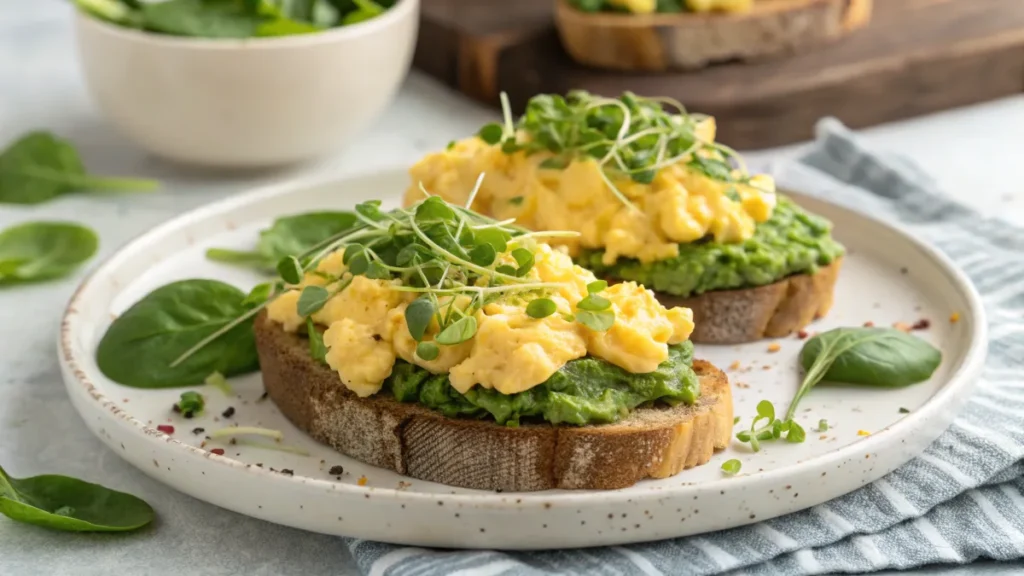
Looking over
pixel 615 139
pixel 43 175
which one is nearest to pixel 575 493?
pixel 615 139

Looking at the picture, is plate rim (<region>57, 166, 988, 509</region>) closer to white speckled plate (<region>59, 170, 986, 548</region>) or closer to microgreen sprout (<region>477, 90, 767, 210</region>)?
white speckled plate (<region>59, 170, 986, 548</region>)

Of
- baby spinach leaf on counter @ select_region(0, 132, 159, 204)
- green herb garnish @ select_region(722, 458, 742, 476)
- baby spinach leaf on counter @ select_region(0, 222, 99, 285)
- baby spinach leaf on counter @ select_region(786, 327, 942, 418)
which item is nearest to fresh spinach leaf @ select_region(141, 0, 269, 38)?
baby spinach leaf on counter @ select_region(0, 132, 159, 204)

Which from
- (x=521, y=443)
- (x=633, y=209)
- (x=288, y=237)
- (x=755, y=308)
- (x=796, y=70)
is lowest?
(x=288, y=237)

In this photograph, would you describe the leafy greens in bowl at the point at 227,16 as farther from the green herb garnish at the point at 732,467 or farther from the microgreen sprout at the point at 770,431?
the green herb garnish at the point at 732,467

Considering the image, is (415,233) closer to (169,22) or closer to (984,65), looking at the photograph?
(169,22)

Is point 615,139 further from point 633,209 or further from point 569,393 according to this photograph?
point 569,393

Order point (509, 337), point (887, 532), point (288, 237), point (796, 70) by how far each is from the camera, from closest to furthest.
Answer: point (509, 337) → point (887, 532) → point (288, 237) → point (796, 70)

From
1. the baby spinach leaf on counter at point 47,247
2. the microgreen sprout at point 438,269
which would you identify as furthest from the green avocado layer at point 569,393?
the baby spinach leaf on counter at point 47,247

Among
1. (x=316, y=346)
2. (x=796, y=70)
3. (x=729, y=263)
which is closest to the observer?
(x=316, y=346)

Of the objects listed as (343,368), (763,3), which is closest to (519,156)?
(343,368)
